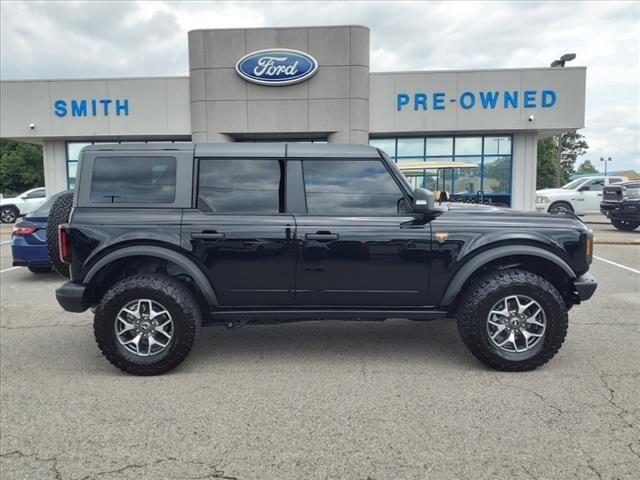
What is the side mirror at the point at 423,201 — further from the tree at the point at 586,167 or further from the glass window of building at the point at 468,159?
the tree at the point at 586,167

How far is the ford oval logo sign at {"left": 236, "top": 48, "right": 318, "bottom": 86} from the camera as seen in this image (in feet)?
55.9

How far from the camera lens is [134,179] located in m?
4.00

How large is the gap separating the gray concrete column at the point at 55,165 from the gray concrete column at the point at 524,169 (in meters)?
19.1

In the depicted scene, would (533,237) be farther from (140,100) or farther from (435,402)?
(140,100)

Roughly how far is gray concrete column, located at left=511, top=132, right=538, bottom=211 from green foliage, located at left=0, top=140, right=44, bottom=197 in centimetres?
4900

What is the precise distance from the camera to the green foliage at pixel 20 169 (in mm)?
49406

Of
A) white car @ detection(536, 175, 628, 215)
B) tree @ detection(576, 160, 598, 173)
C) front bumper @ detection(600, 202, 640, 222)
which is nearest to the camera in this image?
front bumper @ detection(600, 202, 640, 222)

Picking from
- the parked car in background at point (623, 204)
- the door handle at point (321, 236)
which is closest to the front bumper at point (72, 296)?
the door handle at point (321, 236)

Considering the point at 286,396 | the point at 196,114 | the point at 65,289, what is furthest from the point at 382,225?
the point at 196,114

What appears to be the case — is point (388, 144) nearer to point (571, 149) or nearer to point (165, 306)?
point (165, 306)

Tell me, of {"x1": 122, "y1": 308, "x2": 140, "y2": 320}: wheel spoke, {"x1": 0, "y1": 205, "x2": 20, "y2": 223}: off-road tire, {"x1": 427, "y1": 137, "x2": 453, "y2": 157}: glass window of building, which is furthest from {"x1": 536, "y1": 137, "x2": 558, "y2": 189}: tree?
{"x1": 122, "y1": 308, "x2": 140, "y2": 320}: wheel spoke

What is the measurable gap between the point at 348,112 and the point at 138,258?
1434cm

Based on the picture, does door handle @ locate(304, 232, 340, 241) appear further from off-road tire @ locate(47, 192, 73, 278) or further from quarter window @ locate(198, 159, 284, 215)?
off-road tire @ locate(47, 192, 73, 278)

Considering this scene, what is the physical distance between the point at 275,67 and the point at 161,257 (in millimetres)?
14792
